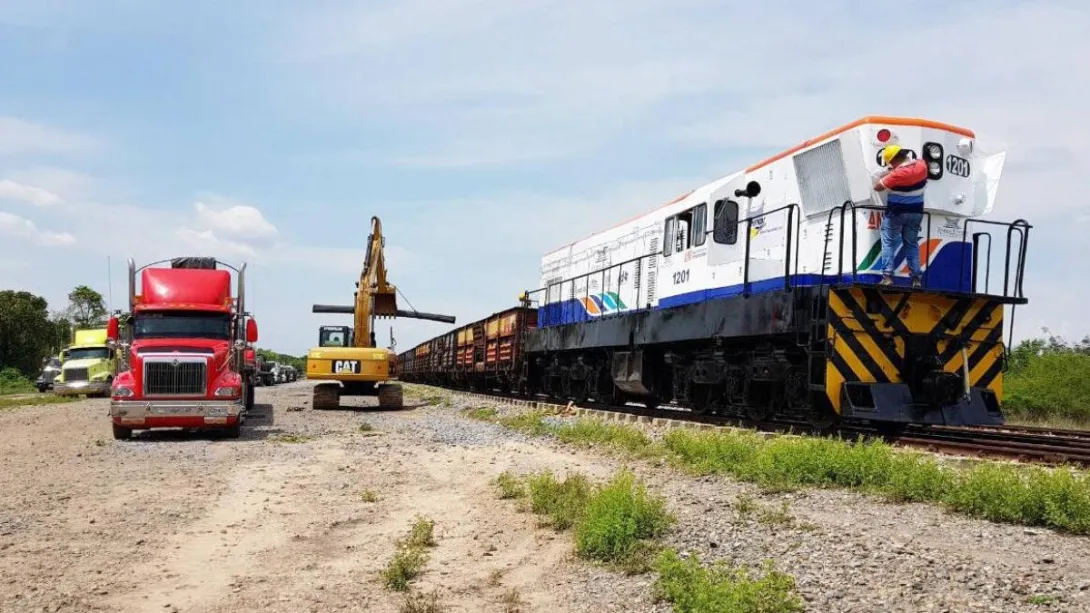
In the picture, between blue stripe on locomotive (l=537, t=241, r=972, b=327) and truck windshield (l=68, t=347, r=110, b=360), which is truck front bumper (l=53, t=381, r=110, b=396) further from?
blue stripe on locomotive (l=537, t=241, r=972, b=327)

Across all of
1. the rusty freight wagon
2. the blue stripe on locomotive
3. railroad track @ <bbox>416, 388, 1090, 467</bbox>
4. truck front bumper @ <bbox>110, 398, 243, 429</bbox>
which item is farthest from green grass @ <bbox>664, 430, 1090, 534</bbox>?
the rusty freight wagon

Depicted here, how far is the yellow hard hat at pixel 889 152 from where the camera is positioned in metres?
10.7

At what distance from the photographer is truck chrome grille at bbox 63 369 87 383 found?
3022cm

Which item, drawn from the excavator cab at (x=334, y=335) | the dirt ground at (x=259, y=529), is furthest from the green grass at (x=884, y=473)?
the excavator cab at (x=334, y=335)

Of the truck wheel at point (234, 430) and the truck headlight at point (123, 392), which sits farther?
the truck wheel at point (234, 430)

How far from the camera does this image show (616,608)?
490 cm

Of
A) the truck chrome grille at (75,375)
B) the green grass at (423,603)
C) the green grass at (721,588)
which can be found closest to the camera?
the green grass at (721,588)

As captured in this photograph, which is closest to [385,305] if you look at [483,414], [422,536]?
[483,414]

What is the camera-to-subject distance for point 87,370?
3019cm

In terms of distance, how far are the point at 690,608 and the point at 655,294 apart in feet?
36.7

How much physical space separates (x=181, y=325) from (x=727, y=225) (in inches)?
362

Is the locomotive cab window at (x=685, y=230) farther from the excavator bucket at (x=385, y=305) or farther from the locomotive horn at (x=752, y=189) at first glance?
the excavator bucket at (x=385, y=305)

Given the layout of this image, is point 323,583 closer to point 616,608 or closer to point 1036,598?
point 616,608

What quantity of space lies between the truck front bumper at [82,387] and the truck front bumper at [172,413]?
61.0ft
